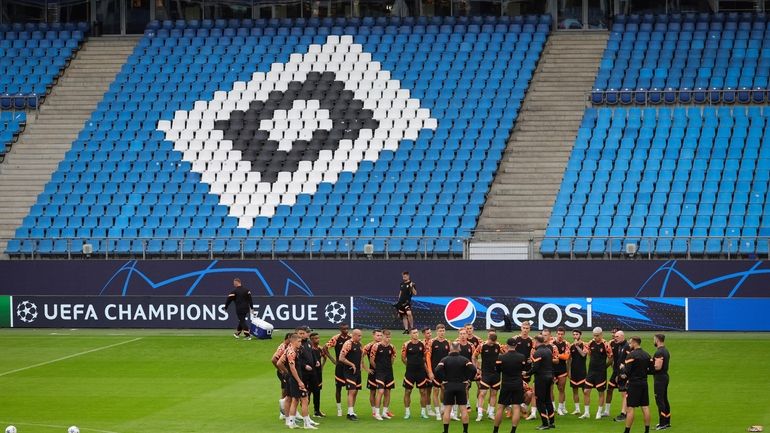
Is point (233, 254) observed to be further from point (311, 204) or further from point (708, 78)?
point (708, 78)

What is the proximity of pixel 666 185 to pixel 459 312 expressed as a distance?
8.32 meters

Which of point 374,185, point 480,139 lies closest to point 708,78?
point 480,139

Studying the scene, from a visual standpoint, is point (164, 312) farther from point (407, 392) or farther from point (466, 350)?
point (466, 350)

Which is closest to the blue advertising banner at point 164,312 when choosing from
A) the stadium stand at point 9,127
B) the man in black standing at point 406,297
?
the man in black standing at point 406,297

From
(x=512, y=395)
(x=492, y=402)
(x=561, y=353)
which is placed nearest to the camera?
(x=512, y=395)

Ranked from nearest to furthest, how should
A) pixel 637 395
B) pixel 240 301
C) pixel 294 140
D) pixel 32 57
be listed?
pixel 637 395 < pixel 240 301 < pixel 294 140 < pixel 32 57

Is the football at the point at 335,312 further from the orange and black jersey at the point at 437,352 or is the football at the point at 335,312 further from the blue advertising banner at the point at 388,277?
the orange and black jersey at the point at 437,352

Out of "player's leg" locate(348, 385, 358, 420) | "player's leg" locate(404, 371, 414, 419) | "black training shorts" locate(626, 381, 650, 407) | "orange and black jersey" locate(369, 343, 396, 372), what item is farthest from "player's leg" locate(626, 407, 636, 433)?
"player's leg" locate(348, 385, 358, 420)

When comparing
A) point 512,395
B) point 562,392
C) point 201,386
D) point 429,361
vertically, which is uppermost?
point 429,361

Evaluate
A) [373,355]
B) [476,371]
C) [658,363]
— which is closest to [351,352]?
[373,355]

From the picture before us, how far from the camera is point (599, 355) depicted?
82.9 ft

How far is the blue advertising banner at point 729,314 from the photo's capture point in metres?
36.3

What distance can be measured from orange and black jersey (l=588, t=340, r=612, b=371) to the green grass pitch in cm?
109

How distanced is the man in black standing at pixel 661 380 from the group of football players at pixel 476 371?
0.02 m
